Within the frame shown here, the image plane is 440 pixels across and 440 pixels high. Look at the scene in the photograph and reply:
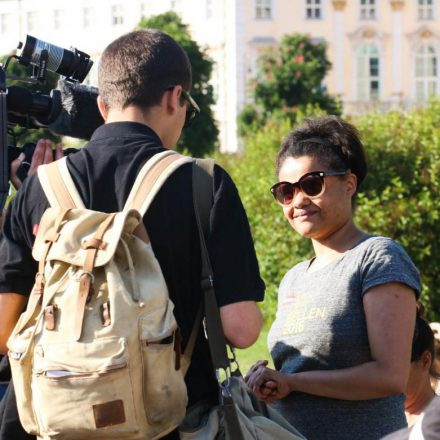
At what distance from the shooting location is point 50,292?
312cm

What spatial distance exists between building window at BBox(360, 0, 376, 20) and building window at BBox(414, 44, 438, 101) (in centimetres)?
324

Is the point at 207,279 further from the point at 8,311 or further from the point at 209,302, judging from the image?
the point at 8,311

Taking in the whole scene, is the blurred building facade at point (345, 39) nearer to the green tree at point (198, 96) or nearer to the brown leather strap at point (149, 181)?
the green tree at point (198, 96)

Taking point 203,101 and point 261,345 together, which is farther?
point 203,101

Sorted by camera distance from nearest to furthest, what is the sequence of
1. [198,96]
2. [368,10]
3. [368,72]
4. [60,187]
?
[60,187] < [198,96] < [368,72] < [368,10]

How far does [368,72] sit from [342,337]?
59892 millimetres

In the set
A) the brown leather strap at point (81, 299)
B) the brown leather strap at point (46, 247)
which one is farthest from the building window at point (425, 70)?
the brown leather strap at point (81, 299)

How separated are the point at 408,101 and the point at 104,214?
194 feet

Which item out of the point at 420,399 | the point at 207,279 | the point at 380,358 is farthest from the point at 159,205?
the point at 420,399

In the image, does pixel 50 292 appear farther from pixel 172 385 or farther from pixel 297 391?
pixel 297 391

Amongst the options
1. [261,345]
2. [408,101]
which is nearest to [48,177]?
[261,345]

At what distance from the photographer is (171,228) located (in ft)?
10.8

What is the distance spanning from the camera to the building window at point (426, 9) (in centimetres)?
6300

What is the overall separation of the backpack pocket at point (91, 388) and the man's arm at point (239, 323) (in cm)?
36
